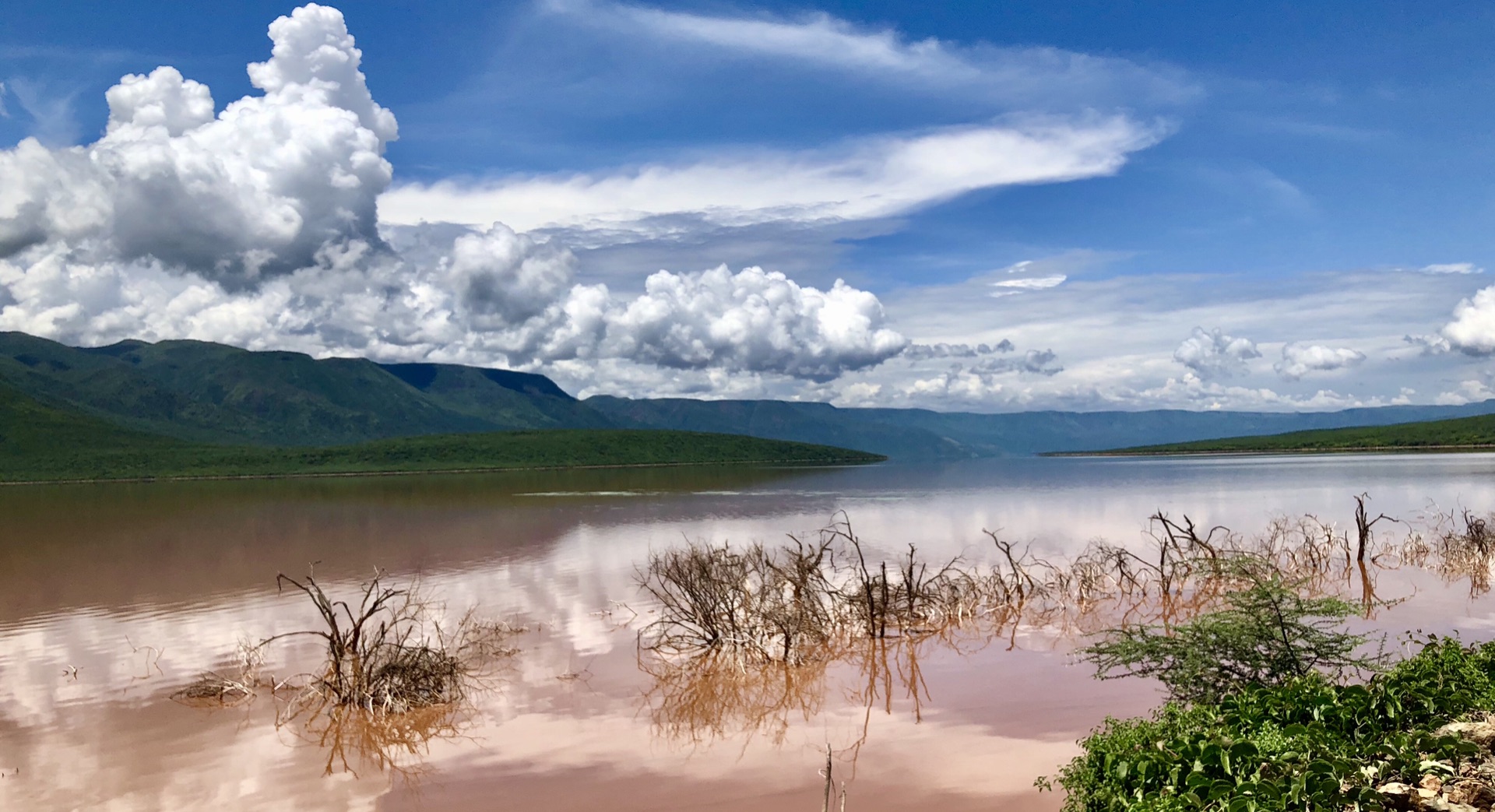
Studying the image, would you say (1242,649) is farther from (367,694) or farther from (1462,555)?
(1462,555)

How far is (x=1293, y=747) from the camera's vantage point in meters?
8.77

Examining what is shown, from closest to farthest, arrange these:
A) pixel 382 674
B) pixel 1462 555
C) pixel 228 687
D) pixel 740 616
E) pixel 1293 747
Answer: pixel 1293 747 < pixel 382 674 < pixel 228 687 < pixel 740 616 < pixel 1462 555

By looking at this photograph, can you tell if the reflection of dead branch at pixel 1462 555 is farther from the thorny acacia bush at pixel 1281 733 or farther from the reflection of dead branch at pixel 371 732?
the reflection of dead branch at pixel 371 732

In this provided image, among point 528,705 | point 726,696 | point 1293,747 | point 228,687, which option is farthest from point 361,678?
point 1293,747

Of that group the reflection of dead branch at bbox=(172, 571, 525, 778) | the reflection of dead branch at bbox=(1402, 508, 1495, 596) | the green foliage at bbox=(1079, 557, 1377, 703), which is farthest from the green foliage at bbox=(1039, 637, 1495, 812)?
the reflection of dead branch at bbox=(1402, 508, 1495, 596)

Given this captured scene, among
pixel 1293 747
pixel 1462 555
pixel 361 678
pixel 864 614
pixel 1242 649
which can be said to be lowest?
pixel 1462 555

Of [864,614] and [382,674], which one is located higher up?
[382,674]

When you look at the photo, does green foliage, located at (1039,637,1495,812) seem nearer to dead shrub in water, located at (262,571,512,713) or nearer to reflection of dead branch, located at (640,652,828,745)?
reflection of dead branch, located at (640,652,828,745)

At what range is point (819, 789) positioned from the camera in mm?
12547

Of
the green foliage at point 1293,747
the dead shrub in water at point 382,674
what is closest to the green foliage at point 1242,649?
the green foliage at point 1293,747

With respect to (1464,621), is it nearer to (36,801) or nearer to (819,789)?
(819,789)

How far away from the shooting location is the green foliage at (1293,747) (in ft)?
26.1

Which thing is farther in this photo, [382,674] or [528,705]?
[528,705]

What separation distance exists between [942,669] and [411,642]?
463 inches
